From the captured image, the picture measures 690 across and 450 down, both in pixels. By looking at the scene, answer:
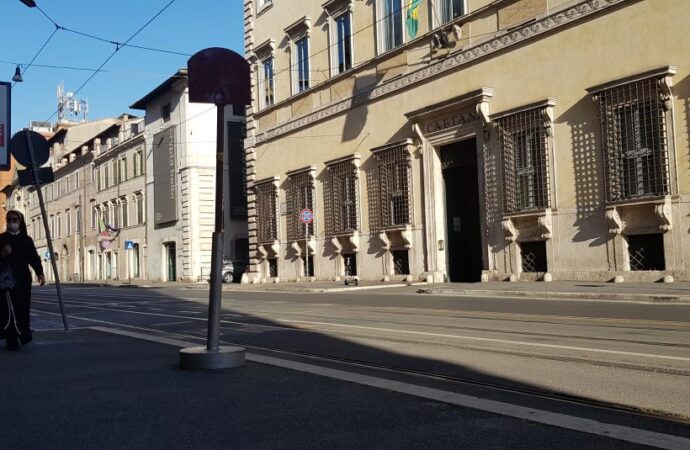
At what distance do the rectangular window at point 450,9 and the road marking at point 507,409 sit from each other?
17718 millimetres

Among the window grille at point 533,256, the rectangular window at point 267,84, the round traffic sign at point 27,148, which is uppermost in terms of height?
the rectangular window at point 267,84

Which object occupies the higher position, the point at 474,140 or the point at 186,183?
the point at 186,183

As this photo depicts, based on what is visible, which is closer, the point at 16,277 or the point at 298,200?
the point at 16,277

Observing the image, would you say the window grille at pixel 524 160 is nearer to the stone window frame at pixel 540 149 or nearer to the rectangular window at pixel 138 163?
the stone window frame at pixel 540 149

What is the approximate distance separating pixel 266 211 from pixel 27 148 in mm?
22639

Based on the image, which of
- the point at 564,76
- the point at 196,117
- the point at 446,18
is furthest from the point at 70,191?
the point at 564,76

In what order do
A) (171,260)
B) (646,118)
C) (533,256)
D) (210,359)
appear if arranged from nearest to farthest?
(210,359)
(646,118)
(533,256)
(171,260)

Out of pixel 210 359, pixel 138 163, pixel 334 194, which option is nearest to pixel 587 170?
pixel 334 194

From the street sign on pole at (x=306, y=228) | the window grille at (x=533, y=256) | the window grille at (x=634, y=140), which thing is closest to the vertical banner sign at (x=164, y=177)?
the street sign on pole at (x=306, y=228)

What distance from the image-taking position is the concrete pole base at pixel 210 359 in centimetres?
623

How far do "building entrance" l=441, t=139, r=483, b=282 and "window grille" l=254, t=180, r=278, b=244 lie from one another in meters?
10.9

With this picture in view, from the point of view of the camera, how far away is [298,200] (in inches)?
1186

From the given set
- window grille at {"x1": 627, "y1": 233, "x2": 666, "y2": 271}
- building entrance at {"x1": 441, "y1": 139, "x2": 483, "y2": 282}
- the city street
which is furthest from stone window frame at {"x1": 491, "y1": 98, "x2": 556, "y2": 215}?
the city street

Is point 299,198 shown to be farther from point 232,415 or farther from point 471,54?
point 232,415
